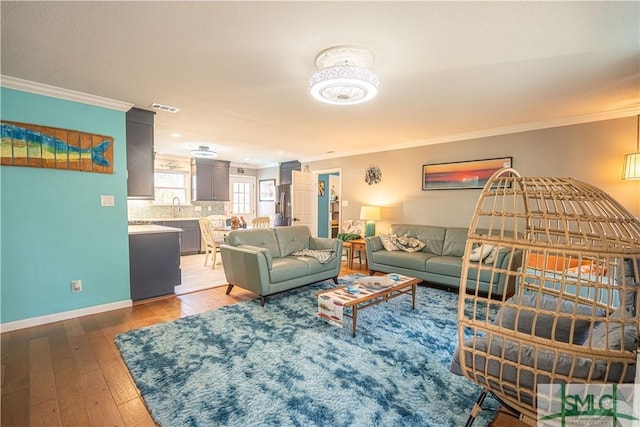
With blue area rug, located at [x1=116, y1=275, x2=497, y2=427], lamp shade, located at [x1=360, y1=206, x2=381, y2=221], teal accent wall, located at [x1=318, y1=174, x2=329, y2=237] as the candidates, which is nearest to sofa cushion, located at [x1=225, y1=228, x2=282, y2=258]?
blue area rug, located at [x1=116, y1=275, x2=497, y2=427]

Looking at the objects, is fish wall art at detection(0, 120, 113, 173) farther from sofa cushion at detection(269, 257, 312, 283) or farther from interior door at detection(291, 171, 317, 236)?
interior door at detection(291, 171, 317, 236)

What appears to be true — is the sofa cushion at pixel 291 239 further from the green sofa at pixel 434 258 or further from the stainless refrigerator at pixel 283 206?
the stainless refrigerator at pixel 283 206

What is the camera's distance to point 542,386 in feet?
3.89

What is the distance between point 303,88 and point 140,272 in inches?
→ 113

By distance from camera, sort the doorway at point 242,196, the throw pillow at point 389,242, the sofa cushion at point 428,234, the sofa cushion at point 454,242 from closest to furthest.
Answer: the sofa cushion at point 454,242 < the sofa cushion at point 428,234 < the throw pillow at point 389,242 < the doorway at point 242,196

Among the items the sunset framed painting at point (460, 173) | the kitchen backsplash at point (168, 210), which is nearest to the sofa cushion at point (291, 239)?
the sunset framed painting at point (460, 173)

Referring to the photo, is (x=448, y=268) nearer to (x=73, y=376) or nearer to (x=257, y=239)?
(x=257, y=239)

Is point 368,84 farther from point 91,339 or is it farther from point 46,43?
point 91,339

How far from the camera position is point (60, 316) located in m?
2.99

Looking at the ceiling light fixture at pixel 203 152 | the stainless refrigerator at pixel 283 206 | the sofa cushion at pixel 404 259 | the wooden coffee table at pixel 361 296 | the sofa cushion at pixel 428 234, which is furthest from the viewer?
the stainless refrigerator at pixel 283 206

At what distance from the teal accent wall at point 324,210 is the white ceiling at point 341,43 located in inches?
152

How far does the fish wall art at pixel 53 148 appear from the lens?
2.71 m

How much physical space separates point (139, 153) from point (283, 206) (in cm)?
420

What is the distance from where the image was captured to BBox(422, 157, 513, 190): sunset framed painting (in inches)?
171
